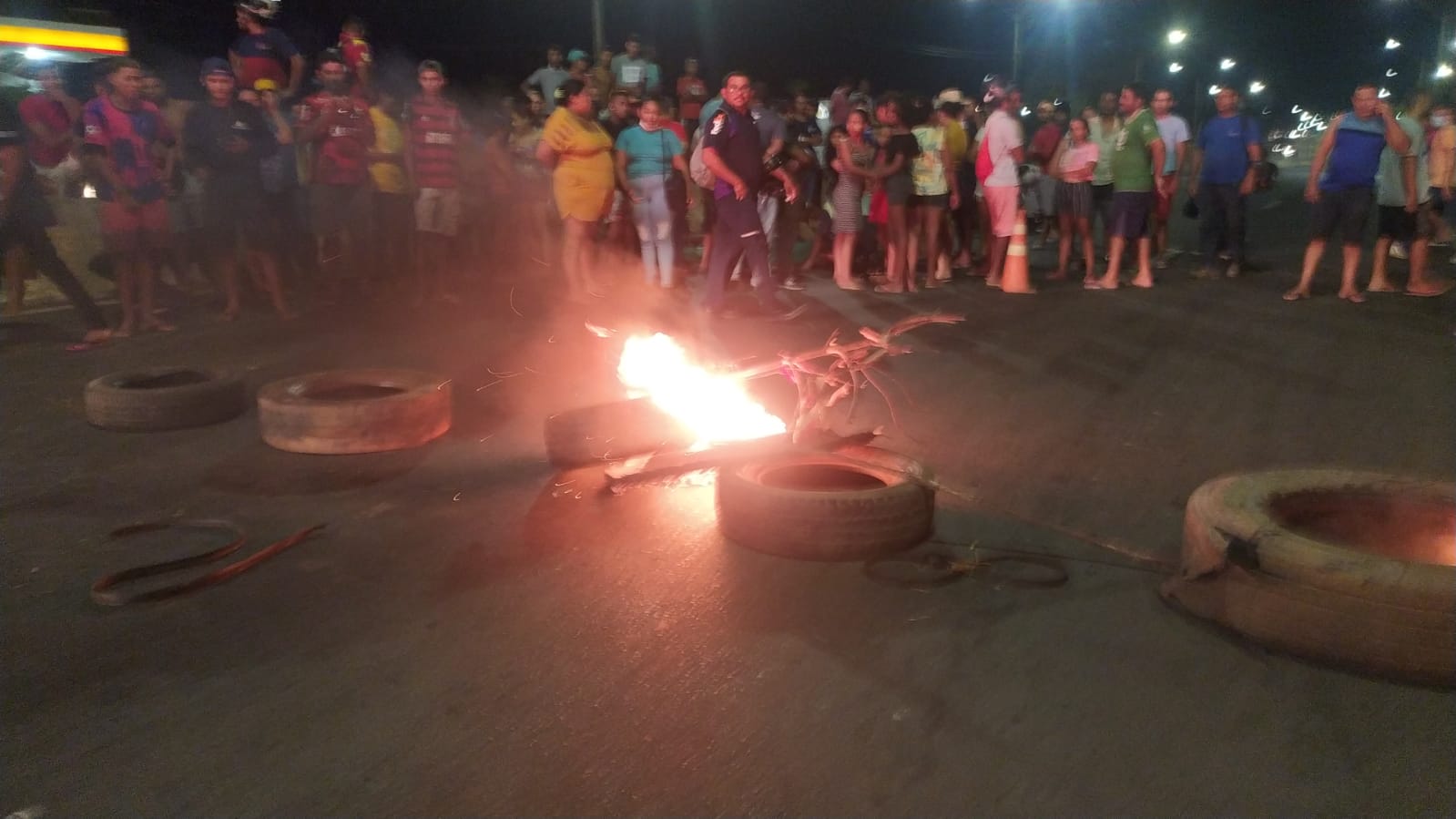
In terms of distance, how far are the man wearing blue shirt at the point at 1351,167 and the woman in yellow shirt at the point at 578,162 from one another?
6.95 metres

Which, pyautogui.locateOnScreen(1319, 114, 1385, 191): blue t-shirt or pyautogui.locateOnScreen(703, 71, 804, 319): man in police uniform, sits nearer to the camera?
pyautogui.locateOnScreen(703, 71, 804, 319): man in police uniform

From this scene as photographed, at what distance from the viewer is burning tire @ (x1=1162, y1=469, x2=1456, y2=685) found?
3340 millimetres

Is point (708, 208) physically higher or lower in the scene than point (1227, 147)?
lower

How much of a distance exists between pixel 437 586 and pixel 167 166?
7805 millimetres

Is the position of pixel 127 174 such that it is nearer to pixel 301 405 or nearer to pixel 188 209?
pixel 188 209

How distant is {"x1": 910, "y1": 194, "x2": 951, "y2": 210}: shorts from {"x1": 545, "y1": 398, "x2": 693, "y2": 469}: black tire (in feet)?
21.8

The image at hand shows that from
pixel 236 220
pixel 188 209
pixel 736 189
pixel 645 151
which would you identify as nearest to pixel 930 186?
pixel 736 189

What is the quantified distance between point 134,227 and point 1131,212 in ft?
34.1

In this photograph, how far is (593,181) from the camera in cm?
1016

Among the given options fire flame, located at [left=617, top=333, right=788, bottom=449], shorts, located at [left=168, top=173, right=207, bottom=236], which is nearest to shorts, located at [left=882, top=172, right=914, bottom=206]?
fire flame, located at [left=617, top=333, right=788, bottom=449]

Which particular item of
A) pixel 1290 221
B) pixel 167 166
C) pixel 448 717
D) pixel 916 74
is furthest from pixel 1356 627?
pixel 916 74

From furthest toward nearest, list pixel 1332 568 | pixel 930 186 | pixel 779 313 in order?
pixel 930 186 < pixel 779 313 < pixel 1332 568

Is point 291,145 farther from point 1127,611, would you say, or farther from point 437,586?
point 1127,611

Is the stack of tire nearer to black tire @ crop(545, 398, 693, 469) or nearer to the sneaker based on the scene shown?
black tire @ crop(545, 398, 693, 469)
